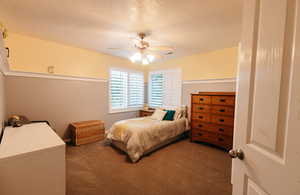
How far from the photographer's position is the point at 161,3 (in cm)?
167

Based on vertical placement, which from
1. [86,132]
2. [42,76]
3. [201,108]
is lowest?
[86,132]

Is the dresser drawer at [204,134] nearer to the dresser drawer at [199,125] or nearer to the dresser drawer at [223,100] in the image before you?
the dresser drawer at [199,125]

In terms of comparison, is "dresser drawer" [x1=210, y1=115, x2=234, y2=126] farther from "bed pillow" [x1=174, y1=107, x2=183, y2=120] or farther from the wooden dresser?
"bed pillow" [x1=174, y1=107, x2=183, y2=120]

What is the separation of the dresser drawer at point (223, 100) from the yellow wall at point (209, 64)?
2.14ft

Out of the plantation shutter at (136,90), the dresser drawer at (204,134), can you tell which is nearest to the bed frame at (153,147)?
the dresser drawer at (204,134)

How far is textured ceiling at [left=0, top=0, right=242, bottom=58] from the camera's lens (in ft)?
5.61

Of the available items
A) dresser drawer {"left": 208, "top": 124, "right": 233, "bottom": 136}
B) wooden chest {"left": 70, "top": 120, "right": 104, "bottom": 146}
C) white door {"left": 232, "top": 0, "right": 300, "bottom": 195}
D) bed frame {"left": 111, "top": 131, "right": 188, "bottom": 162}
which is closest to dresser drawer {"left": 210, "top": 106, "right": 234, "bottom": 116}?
dresser drawer {"left": 208, "top": 124, "right": 233, "bottom": 136}

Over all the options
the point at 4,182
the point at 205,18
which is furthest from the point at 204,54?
the point at 4,182

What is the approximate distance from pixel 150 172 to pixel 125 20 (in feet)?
8.36

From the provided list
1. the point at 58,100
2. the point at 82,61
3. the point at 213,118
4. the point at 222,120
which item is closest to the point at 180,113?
the point at 213,118

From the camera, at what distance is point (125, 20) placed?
206 centimetres

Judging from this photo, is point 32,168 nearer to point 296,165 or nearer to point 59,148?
point 59,148

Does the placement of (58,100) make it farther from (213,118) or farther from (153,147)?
(213,118)

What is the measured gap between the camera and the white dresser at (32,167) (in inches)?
43.2
